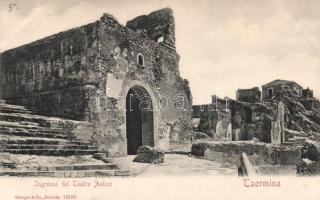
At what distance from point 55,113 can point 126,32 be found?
376 cm

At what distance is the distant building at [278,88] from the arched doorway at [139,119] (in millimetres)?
27340

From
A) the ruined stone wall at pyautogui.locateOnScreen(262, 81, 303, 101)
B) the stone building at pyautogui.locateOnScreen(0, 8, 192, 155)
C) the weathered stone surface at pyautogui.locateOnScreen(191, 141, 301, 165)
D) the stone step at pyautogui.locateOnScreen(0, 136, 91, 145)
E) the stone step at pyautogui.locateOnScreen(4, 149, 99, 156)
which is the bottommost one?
the weathered stone surface at pyautogui.locateOnScreen(191, 141, 301, 165)

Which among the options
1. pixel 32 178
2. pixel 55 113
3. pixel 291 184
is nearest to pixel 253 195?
pixel 291 184

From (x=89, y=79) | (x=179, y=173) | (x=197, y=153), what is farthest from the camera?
(x=197, y=153)

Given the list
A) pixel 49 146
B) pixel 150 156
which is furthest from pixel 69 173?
pixel 150 156

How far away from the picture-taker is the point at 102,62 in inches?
456

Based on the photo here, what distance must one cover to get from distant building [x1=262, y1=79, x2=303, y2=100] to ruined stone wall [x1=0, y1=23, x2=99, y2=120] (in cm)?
3079

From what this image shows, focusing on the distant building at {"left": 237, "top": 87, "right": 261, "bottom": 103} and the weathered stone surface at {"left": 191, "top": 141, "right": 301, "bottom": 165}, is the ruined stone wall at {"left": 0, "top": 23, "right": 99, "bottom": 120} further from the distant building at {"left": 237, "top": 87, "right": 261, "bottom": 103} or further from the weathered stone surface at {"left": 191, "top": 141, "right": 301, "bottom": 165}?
the distant building at {"left": 237, "top": 87, "right": 261, "bottom": 103}

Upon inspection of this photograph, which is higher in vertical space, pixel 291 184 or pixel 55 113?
pixel 55 113

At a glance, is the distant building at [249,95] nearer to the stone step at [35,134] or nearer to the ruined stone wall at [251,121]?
the ruined stone wall at [251,121]

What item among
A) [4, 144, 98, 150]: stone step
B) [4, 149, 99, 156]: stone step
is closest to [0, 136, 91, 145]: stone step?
[4, 144, 98, 150]: stone step

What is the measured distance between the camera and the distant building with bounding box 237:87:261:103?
125 feet

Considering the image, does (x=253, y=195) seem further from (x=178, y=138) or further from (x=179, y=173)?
(x=178, y=138)

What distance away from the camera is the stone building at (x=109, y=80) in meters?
11.4
